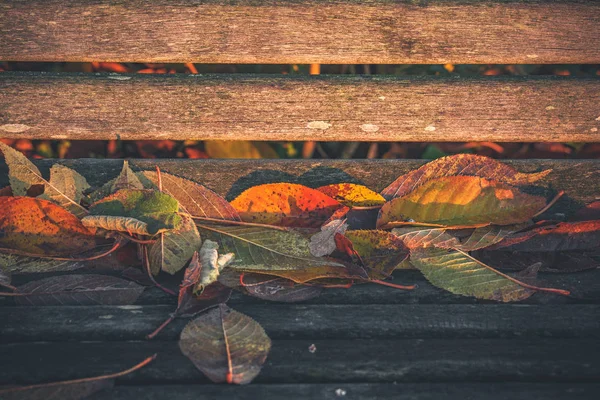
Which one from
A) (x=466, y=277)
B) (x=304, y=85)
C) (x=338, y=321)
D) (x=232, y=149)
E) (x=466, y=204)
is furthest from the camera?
(x=232, y=149)

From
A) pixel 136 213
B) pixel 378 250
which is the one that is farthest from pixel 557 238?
pixel 136 213

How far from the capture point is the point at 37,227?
1076mm

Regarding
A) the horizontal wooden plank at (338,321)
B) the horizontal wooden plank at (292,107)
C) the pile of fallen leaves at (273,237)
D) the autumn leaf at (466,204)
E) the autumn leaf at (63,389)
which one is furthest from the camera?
the horizontal wooden plank at (292,107)

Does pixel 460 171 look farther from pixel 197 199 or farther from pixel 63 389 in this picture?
pixel 63 389

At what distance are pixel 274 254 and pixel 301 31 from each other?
0.54m

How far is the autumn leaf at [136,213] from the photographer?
3.31 ft

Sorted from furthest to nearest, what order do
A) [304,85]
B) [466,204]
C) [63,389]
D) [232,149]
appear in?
[232,149], [304,85], [466,204], [63,389]

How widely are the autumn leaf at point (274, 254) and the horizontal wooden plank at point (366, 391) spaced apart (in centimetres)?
24

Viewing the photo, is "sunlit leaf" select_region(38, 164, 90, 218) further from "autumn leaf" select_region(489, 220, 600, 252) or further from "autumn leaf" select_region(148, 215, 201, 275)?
"autumn leaf" select_region(489, 220, 600, 252)

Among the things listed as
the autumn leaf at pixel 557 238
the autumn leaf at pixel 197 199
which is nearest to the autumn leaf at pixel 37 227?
the autumn leaf at pixel 197 199

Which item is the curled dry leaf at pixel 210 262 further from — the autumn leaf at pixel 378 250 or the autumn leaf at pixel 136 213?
the autumn leaf at pixel 378 250

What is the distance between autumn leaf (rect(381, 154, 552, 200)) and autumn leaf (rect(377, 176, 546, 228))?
0.12 ft

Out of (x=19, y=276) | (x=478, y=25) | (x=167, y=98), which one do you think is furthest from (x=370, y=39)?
(x=19, y=276)

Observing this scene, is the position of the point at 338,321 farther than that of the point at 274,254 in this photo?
No
